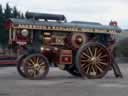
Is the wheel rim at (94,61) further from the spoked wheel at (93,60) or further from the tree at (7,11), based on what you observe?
the tree at (7,11)

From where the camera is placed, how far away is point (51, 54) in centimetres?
2111

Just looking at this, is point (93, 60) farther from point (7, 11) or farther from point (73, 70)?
point (7, 11)

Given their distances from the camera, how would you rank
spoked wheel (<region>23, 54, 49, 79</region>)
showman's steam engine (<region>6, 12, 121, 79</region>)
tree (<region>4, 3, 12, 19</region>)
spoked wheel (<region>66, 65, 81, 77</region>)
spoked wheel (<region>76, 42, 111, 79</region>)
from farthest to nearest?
tree (<region>4, 3, 12, 19</region>)
spoked wheel (<region>66, 65, 81, 77</region>)
spoked wheel (<region>76, 42, 111, 79</region>)
showman's steam engine (<region>6, 12, 121, 79</region>)
spoked wheel (<region>23, 54, 49, 79</region>)

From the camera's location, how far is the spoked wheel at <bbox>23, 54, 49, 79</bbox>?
2017cm

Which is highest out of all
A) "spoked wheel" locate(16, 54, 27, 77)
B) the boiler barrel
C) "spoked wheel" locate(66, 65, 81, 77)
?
the boiler barrel

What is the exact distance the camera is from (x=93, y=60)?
2106 centimetres

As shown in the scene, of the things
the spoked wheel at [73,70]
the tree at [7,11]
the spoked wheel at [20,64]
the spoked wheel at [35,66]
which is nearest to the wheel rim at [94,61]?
the spoked wheel at [73,70]

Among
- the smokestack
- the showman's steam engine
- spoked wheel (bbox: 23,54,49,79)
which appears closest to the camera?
spoked wheel (bbox: 23,54,49,79)

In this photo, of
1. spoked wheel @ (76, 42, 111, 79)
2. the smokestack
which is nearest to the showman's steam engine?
spoked wheel @ (76, 42, 111, 79)

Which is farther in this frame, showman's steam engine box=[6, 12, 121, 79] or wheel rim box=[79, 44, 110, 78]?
wheel rim box=[79, 44, 110, 78]

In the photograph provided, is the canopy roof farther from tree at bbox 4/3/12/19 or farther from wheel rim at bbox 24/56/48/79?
tree at bbox 4/3/12/19

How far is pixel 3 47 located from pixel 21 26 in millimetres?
17379

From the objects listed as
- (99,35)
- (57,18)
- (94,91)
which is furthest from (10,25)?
(94,91)

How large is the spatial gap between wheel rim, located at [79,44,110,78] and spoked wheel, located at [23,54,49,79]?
1.41 metres
